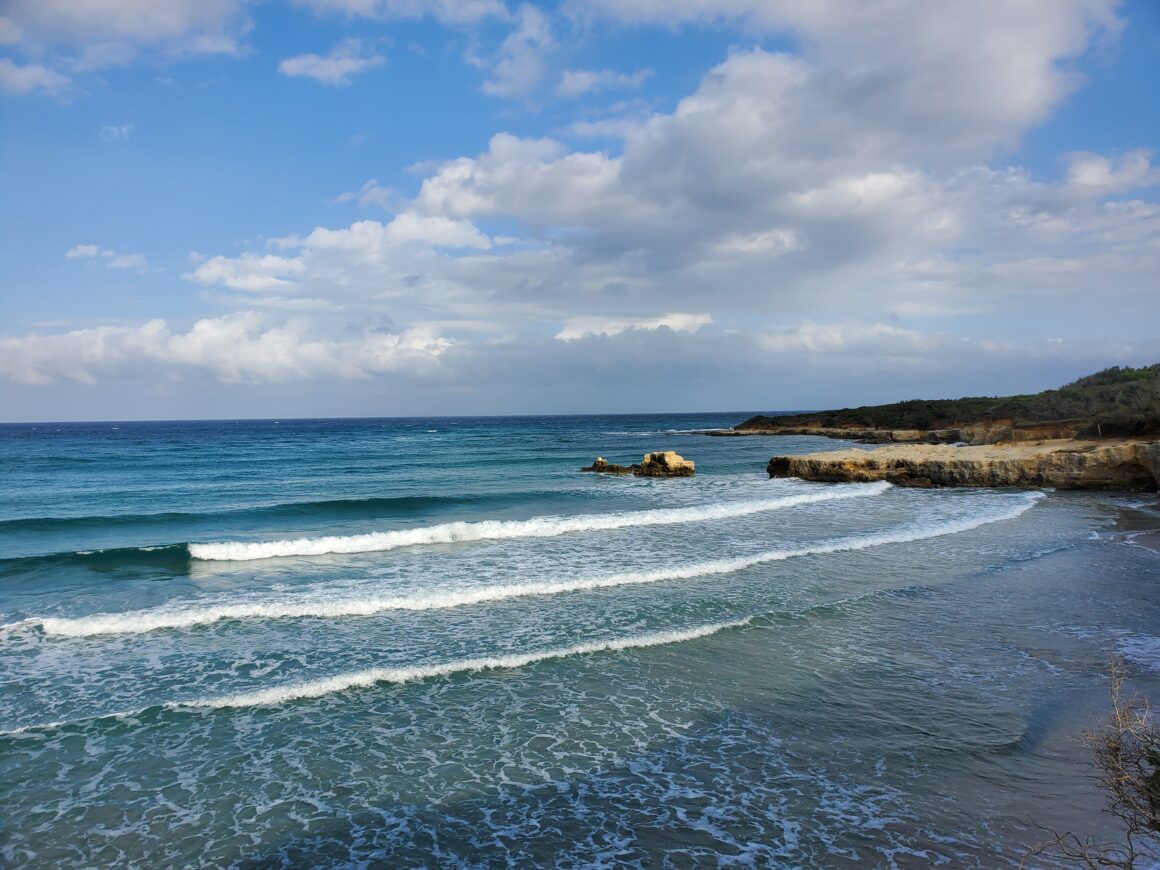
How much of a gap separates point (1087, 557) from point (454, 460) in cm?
3751

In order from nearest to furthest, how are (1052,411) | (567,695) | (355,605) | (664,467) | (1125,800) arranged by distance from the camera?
(1125,800) < (567,695) < (355,605) < (664,467) < (1052,411)

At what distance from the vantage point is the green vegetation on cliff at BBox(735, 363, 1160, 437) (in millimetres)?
30156

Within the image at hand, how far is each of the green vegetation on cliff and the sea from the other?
15533 millimetres

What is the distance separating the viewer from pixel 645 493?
1093 inches

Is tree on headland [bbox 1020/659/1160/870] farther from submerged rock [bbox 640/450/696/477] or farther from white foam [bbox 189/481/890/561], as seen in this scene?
submerged rock [bbox 640/450/696/477]

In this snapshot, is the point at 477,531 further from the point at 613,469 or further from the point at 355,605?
the point at 613,469

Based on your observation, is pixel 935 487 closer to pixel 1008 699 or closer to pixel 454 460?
pixel 1008 699

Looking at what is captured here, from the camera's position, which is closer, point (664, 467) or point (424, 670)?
point (424, 670)

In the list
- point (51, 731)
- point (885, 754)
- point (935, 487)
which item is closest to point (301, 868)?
point (51, 731)

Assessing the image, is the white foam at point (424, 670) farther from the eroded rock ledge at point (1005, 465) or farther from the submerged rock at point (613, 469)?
the submerged rock at point (613, 469)

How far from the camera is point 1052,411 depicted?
4844cm

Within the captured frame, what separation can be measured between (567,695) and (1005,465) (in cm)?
2608

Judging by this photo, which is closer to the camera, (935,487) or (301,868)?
(301,868)

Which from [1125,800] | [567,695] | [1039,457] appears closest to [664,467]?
[1039,457]
